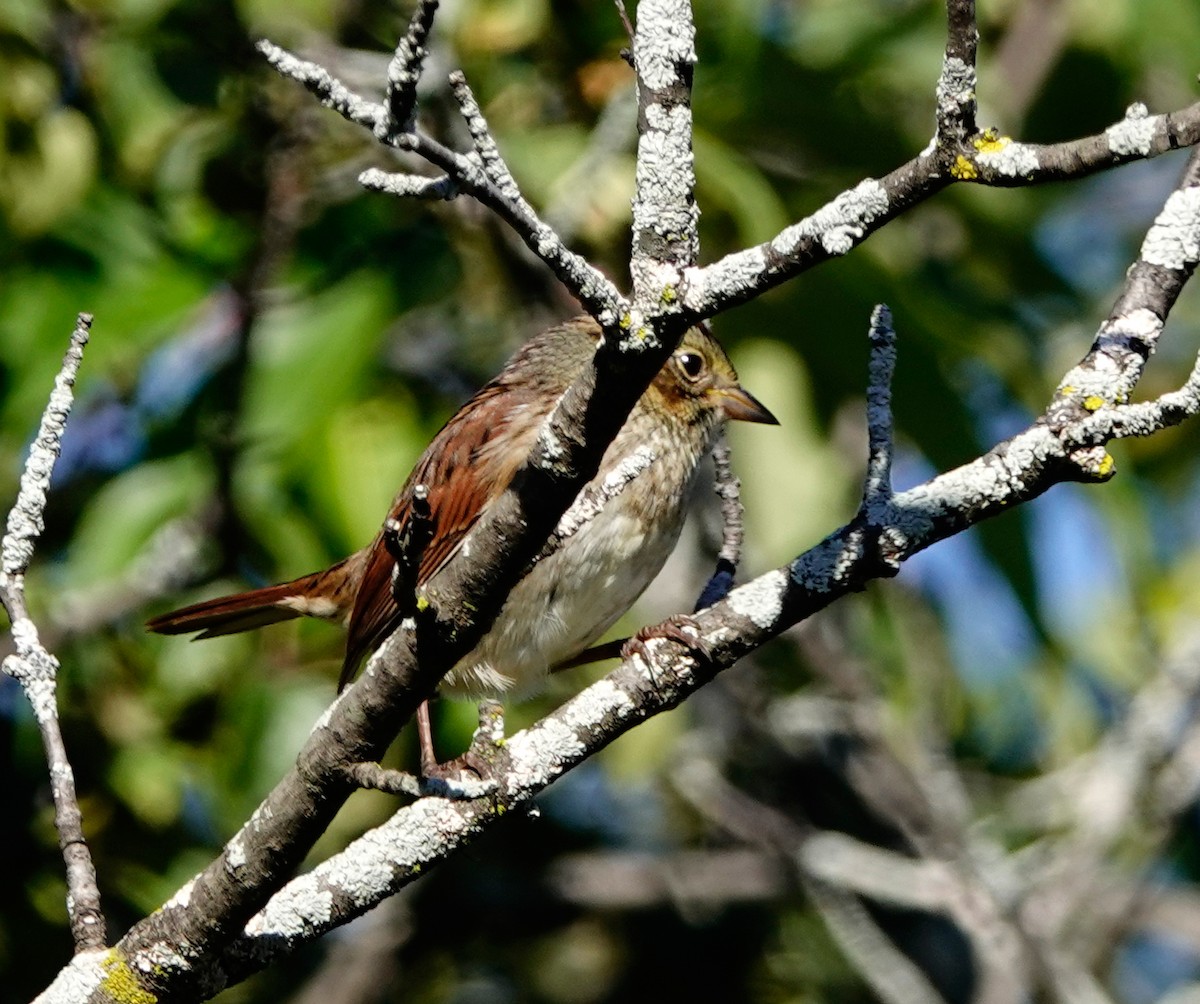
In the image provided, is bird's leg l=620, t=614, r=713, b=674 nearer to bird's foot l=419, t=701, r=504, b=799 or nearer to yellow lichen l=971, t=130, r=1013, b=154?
→ bird's foot l=419, t=701, r=504, b=799

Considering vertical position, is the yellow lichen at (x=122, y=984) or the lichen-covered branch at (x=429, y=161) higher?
the lichen-covered branch at (x=429, y=161)

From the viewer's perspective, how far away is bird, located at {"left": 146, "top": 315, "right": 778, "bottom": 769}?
149 inches

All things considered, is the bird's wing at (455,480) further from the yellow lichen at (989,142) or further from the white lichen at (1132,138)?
the white lichen at (1132,138)

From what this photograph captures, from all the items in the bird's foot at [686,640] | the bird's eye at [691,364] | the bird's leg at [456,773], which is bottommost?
the bird's leg at [456,773]

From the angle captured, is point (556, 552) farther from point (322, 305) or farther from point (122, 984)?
point (122, 984)

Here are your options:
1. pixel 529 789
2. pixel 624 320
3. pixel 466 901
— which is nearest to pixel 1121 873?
pixel 466 901

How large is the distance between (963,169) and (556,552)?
72.3 inches

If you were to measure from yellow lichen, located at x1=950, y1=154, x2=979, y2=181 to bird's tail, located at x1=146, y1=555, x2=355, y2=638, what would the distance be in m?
2.52

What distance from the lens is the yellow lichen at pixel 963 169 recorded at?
1897 mm

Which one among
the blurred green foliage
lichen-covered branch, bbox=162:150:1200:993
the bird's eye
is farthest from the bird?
lichen-covered branch, bbox=162:150:1200:993

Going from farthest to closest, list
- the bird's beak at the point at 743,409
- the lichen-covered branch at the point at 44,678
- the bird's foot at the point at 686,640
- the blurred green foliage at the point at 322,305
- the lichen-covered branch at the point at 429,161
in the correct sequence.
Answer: the bird's beak at the point at 743,409 < the blurred green foliage at the point at 322,305 < the bird's foot at the point at 686,640 < the lichen-covered branch at the point at 44,678 < the lichen-covered branch at the point at 429,161

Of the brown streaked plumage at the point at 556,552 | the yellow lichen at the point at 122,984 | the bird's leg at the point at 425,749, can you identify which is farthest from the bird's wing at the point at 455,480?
the yellow lichen at the point at 122,984

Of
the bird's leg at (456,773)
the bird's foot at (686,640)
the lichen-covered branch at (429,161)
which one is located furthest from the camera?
the bird's foot at (686,640)

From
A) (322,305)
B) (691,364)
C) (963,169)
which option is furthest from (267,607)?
(963,169)
